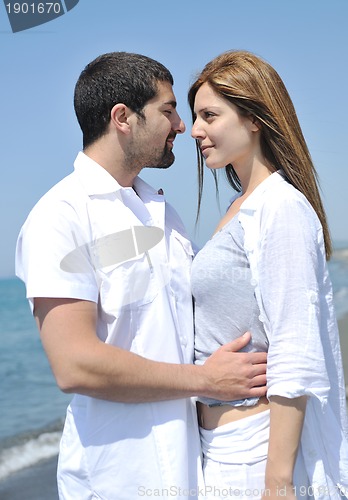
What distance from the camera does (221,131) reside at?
2.59 metres

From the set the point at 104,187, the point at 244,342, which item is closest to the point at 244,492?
the point at 244,342

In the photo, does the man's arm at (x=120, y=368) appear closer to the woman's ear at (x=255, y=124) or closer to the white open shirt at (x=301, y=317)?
the white open shirt at (x=301, y=317)

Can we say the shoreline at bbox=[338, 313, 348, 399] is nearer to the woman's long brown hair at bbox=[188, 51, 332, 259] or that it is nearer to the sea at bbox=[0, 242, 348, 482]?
the sea at bbox=[0, 242, 348, 482]

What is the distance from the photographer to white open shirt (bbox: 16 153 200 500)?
239cm

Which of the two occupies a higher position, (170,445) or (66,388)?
(66,388)

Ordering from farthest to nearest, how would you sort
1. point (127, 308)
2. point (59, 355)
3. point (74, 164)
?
1. point (74, 164)
2. point (127, 308)
3. point (59, 355)

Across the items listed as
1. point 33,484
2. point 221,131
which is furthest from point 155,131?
point 33,484

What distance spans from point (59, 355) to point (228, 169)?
105 centimetres

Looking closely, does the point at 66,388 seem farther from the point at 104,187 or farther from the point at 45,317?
the point at 104,187

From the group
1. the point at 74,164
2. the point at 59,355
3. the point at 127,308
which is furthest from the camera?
the point at 74,164

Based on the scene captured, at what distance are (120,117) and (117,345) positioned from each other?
871 millimetres

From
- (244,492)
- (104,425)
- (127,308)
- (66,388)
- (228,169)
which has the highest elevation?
(228,169)

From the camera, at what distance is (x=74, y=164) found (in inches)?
109

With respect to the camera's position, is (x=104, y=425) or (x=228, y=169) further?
(x=228, y=169)
